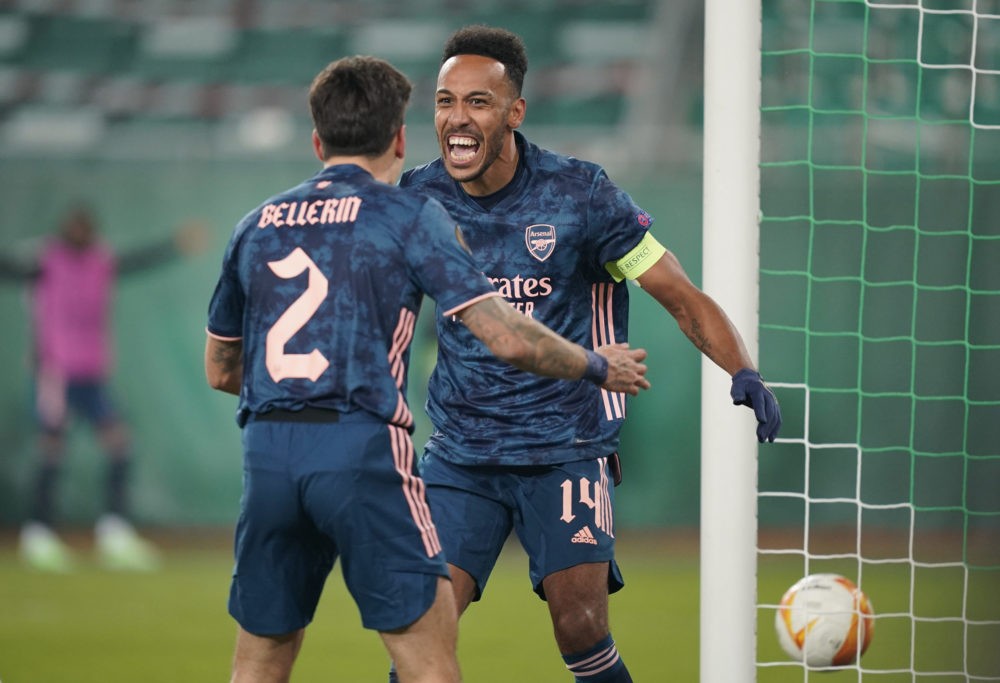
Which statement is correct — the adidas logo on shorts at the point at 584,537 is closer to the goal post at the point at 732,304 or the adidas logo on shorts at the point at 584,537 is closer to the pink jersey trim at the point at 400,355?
the goal post at the point at 732,304

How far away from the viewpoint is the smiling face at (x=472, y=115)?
442cm

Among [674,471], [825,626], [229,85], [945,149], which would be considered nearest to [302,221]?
[825,626]

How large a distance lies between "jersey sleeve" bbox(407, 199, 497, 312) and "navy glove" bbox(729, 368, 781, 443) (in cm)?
107

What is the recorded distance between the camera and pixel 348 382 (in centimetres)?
341

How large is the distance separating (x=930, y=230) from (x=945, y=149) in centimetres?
79

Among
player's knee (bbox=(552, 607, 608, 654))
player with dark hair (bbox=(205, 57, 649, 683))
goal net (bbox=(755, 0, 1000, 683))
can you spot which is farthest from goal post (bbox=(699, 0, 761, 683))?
goal net (bbox=(755, 0, 1000, 683))

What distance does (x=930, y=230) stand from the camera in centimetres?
1091

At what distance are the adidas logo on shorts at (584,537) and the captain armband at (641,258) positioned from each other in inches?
31.9

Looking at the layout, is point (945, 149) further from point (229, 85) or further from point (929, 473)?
point (229, 85)

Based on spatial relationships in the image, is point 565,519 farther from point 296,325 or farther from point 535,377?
point 296,325

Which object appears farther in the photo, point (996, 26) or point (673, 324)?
point (996, 26)

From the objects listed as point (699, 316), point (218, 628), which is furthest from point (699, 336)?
point (218, 628)

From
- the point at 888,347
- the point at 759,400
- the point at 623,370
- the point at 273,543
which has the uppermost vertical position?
the point at 623,370

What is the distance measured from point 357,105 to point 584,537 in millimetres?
1608
